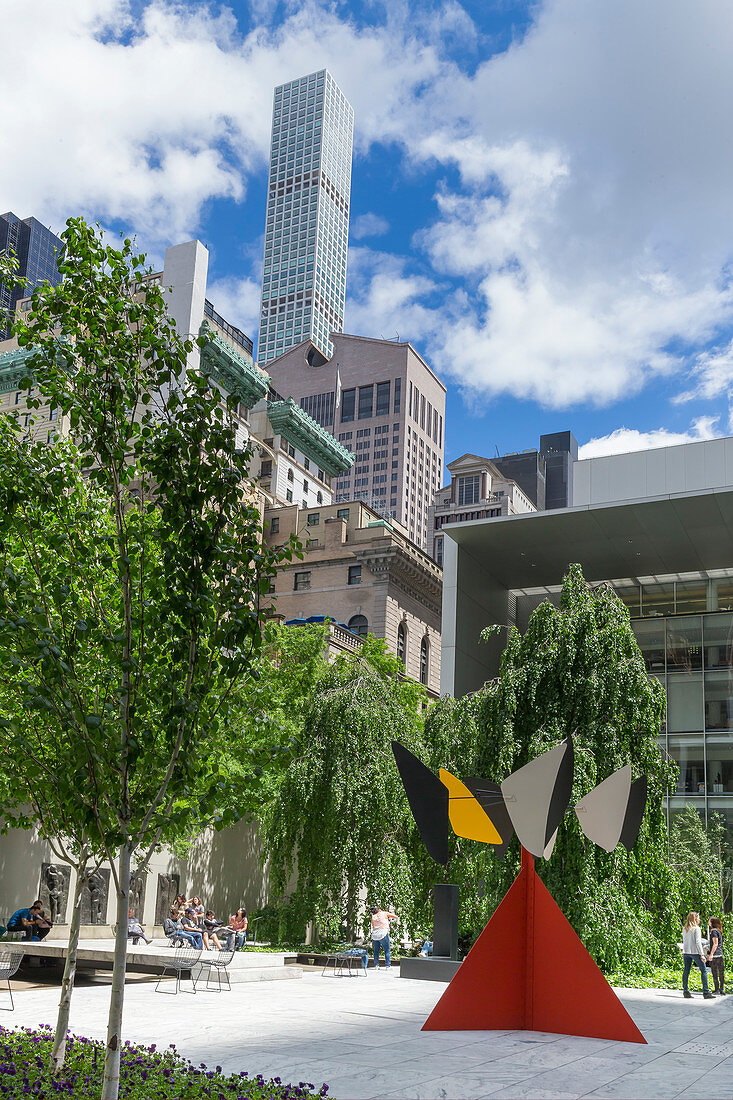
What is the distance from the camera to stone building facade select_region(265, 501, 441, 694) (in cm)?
6391

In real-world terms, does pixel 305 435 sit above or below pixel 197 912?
above

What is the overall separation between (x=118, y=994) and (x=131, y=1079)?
1.67 m

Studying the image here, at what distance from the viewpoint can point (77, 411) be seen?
717cm

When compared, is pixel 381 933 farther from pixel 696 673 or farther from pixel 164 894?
pixel 696 673

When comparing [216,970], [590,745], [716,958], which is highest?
[590,745]

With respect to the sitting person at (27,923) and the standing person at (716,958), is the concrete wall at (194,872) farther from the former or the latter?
the standing person at (716,958)

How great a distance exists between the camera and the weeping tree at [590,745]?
56.5ft

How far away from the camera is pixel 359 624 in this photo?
2510 inches

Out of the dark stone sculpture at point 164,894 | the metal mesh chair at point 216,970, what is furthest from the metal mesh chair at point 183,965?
the dark stone sculpture at point 164,894

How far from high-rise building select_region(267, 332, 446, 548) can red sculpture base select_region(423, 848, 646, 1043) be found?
155283 millimetres

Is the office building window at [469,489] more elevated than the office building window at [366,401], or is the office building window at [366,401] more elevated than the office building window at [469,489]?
the office building window at [366,401]

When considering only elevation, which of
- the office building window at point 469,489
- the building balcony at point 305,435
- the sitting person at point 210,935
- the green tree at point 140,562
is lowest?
the sitting person at point 210,935

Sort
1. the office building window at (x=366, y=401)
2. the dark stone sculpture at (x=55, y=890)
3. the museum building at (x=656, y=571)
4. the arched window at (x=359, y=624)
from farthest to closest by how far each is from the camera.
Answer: the office building window at (x=366, y=401)
the arched window at (x=359, y=624)
the museum building at (x=656, y=571)
the dark stone sculpture at (x=55, y=890)

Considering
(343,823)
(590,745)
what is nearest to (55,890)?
(343,823)
